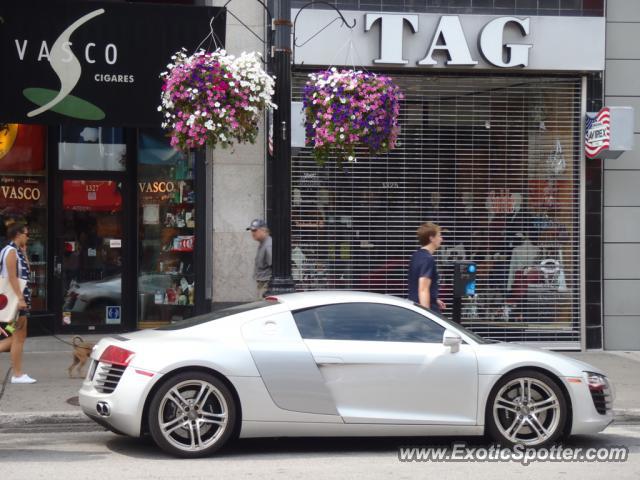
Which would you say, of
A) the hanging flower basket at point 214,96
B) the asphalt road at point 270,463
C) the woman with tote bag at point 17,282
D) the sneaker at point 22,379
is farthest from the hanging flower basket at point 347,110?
the sneaker at point 22,379

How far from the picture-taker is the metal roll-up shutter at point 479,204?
13.8 m

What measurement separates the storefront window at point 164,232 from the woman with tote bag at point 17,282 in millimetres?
3914

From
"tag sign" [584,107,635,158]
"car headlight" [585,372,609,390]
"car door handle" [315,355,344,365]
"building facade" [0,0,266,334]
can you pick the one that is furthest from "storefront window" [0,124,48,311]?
"car headlight" [585,372,609,390]

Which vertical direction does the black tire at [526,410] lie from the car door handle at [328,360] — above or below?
below

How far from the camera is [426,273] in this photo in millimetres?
9789

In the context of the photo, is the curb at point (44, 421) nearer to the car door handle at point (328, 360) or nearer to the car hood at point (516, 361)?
the car door handle at point (328, 360)

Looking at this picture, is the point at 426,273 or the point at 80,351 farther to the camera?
the point at 80,351

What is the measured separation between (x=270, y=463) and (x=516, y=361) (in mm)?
2177

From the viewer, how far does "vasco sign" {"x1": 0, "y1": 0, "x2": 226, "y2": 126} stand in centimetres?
1208

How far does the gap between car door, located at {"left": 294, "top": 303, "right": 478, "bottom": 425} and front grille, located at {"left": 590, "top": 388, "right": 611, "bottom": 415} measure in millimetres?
1078

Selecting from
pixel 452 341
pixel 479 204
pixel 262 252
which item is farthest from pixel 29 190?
pixel 452 341

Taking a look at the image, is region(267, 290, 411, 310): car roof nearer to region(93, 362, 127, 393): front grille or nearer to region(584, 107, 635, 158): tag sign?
region(93, 362, 127, 393): front grille

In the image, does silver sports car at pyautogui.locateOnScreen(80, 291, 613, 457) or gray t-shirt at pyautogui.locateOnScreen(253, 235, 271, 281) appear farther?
gray t-shirt at pyautogui.locateOnScreen(253, 235, 271, 281)

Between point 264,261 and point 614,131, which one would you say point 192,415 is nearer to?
point 264,261
